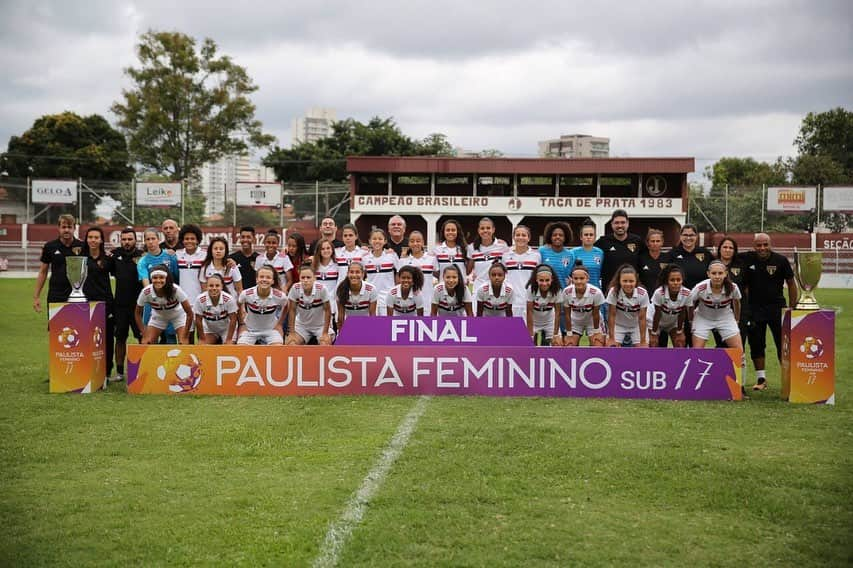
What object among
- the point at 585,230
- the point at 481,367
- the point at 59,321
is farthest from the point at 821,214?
the point at 59,321

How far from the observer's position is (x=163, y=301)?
867cm

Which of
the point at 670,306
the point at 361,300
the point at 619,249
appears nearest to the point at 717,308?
the point at 670,306

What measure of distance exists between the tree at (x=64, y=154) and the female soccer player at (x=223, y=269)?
1520 inches

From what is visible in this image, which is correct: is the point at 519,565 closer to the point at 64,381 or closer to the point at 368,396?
the point at 368,396

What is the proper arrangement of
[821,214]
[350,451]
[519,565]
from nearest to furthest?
[519,565] → [350,451] → [821,214]

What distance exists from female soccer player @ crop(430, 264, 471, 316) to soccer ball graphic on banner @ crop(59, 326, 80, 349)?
3.80 metres

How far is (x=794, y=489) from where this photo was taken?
482cm

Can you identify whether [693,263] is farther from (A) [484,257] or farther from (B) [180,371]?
(B) [180,371]

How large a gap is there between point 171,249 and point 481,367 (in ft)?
13.8

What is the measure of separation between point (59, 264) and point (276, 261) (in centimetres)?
247

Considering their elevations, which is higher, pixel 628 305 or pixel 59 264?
pixel 59 264

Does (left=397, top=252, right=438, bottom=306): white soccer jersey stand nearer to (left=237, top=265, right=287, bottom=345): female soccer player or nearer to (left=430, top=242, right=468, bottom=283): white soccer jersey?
(left=430, top=242, right=468, bottom=283): white soccer jersey

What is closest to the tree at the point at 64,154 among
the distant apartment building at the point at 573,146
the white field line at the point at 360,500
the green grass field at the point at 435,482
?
the green grass field at the point at 435,482

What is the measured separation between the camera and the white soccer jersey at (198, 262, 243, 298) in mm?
9133
